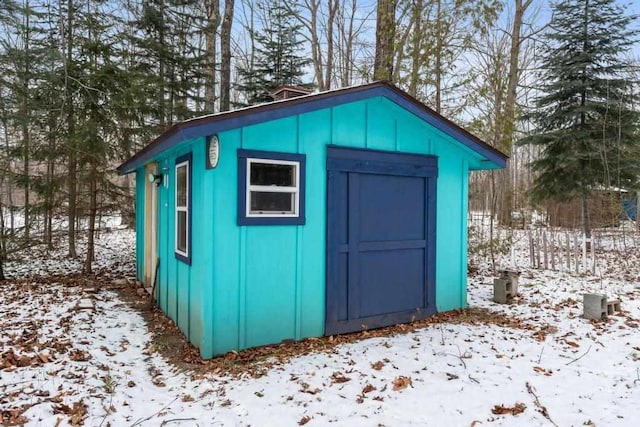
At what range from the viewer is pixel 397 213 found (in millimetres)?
5180

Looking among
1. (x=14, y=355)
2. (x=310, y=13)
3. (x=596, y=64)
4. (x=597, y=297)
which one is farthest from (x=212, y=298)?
(x=310, y=13)

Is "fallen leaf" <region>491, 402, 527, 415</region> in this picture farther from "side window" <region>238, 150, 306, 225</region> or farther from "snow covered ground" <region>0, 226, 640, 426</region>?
"side window" <region>238, 150, 306, 225</region>

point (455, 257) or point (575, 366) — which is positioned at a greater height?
point (455, 257)

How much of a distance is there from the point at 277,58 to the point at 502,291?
12.6 m

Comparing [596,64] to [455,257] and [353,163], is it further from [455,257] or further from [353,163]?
[353,163]

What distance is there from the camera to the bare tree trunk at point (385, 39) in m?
9.04

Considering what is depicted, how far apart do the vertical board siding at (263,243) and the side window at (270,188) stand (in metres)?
0.08

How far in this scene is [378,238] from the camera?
5035 millimetres

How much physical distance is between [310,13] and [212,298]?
14194 millimetres

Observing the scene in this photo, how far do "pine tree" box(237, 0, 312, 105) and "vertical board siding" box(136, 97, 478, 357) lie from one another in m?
11.0

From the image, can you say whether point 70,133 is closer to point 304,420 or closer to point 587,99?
point 304,420

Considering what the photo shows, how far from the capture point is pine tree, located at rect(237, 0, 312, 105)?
612 inches

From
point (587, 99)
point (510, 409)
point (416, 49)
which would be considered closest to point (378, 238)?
point (510, 409)

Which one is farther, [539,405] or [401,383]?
[401,383]
